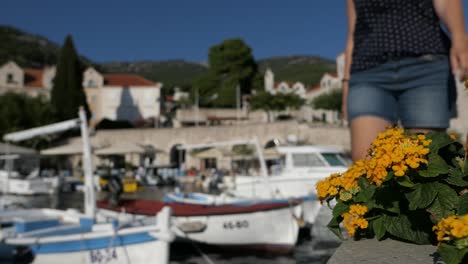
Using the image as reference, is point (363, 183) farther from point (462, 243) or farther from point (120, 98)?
point (120, 98)

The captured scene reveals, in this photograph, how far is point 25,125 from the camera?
38.1m

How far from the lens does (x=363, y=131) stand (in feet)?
6.82

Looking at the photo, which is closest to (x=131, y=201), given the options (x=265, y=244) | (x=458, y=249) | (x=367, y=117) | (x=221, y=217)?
(x=221, y=217)

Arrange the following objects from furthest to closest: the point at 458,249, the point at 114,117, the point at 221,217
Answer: the point at 114,117, the point at 221,217, the point at 458,249

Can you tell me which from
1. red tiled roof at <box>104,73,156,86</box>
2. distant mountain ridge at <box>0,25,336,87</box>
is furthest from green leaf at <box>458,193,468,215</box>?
distant mountain ridge at <box>0,25,336,87</box>

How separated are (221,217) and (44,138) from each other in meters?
32.2

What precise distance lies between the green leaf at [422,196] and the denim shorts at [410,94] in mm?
895

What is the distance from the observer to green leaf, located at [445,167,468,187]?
125cm

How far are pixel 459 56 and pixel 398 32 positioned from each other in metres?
0.31

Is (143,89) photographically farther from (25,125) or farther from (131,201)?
(131,201)

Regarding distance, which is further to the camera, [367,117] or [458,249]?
[367,117]

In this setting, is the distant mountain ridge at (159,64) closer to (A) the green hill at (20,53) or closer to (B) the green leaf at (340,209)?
(A) the green hill at (20,53)

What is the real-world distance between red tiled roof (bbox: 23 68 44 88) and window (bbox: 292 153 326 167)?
43115 millimetres

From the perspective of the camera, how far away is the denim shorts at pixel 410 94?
81.4 inches
